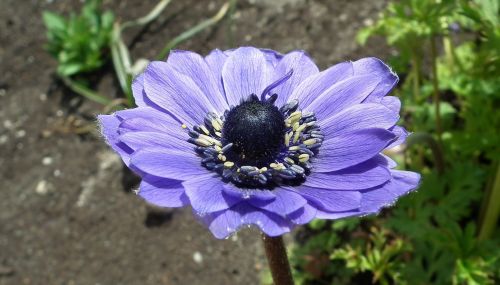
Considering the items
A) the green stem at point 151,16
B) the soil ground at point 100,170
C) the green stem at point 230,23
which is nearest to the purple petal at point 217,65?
the soil ground at point 100,170

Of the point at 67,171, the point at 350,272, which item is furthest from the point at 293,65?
the point at 67,171

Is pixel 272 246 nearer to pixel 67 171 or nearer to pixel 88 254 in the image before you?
pixel 88 254

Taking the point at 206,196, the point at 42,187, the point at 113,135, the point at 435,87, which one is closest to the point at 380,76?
the point at 206,196

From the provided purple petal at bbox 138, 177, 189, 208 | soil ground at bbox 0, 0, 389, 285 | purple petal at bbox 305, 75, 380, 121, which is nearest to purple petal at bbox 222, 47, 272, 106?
purple petal at bbox 305, 75, 380, 121

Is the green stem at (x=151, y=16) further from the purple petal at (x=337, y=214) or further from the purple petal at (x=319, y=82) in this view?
the purple petal at (x=337, y=214)

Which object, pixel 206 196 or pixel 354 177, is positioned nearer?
pixel 206 196

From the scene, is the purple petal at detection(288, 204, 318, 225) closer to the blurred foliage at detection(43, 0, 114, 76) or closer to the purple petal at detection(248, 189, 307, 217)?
the purple petal at detection(248, 189, 307, 217)

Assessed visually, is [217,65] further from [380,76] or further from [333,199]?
[333,199]
